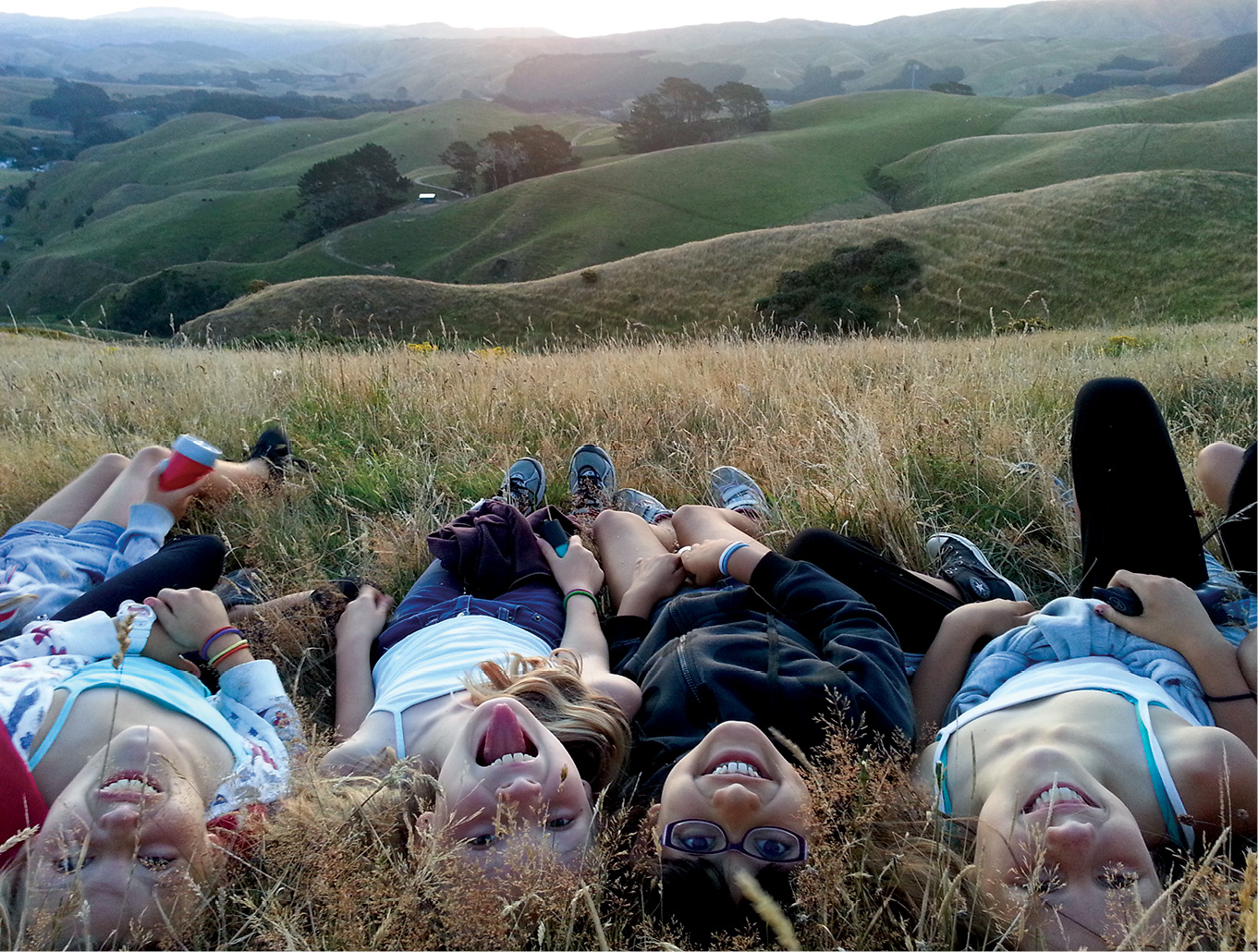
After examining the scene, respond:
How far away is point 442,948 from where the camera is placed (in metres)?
1.46

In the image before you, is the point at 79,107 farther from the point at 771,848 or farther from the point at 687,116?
the point at 771,848

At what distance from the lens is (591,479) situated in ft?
12.9

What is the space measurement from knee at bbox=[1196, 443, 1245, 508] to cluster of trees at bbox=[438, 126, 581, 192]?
7452 centimetres

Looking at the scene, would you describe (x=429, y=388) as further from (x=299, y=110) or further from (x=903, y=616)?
(x=299, y=110)

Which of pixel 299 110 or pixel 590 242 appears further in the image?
pixel 299 110

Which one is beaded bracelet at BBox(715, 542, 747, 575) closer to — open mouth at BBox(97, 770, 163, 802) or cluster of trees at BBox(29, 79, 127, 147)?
open mouth at BBox(97, 770, 163, 802)

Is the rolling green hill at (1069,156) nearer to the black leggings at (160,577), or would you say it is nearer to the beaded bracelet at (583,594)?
the beaded bracelet at (583,594)

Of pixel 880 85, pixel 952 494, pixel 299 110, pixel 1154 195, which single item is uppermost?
pixel 880 85

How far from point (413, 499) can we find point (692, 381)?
2262 millimetres

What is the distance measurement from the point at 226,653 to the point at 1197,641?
10.00 ft

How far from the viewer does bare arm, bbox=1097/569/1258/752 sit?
204 cm

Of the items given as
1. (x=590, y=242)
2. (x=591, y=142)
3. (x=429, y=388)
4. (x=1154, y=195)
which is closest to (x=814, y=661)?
(x=429, y=388)

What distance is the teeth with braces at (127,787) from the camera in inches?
63.4

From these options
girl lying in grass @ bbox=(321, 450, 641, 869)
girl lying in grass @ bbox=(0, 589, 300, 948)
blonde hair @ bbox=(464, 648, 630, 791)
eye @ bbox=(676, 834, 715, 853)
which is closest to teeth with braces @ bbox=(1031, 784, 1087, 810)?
eye @ bbox=(676, 834, 715, 853)
